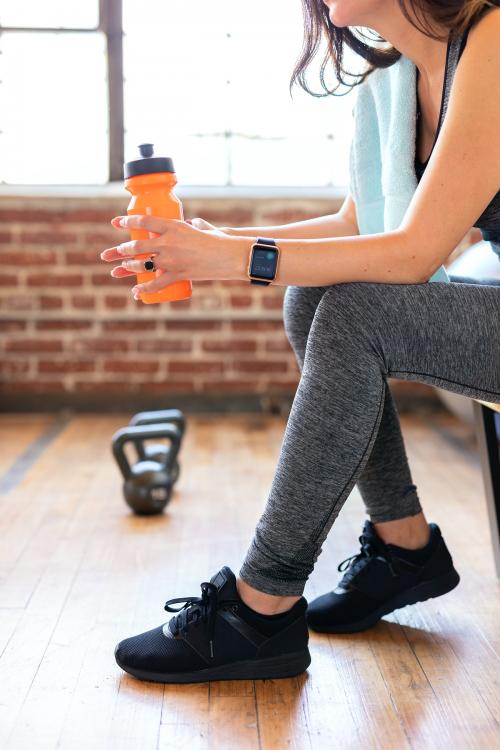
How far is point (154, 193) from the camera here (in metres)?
1.33

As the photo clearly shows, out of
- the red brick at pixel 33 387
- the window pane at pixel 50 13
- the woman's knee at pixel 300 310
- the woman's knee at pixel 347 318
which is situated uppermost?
the window pane at pixel 50 13

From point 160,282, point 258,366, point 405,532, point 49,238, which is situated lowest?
point 258,366

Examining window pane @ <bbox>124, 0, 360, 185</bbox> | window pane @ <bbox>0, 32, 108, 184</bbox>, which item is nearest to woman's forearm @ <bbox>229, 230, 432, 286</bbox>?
window pane @ <bbox>124, 0, 360, 185</bbox>

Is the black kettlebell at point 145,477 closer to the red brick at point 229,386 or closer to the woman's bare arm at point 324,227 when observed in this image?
the woman's bare arm at point 324,227

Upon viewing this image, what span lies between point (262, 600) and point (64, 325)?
254 cm

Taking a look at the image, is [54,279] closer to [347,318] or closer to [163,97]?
[163,97]

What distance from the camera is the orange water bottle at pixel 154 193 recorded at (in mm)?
1312

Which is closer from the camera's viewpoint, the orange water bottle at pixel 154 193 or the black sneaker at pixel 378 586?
the orange water bottle at pixel 154 193

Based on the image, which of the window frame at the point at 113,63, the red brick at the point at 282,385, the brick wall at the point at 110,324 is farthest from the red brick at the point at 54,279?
the red brick at the point at 282,385

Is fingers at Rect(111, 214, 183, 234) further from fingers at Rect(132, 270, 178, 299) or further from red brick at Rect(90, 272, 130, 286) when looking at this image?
red brick at Rect(90, 272, 130, 286)

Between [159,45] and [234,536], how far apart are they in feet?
7.76

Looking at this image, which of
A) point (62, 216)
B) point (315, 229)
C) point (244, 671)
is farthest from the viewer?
point (62, 216)

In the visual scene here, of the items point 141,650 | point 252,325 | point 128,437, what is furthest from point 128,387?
point 141,650

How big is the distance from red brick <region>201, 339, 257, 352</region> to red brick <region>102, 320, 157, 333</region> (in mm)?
217
